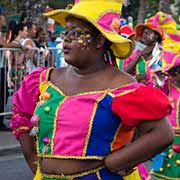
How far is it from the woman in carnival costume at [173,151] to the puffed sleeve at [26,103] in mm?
2348

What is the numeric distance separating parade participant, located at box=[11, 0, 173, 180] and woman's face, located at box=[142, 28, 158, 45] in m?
6.35

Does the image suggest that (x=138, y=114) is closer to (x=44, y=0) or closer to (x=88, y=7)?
(x=88, y=7)

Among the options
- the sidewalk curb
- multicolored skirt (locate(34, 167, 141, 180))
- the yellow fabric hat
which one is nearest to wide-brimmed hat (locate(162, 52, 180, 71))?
the yellow fabric hat

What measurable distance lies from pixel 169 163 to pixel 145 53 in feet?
14.4

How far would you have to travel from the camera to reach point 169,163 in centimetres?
609

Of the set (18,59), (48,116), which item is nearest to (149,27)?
(18,59)

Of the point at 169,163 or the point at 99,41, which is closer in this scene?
the point at 99,41

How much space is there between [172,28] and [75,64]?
173 inches

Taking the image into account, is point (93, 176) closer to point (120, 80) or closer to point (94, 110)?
point (94, 110)

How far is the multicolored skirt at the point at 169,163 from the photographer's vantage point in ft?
19.8

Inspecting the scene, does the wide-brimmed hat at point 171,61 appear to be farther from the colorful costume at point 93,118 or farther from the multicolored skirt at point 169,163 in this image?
the colorful costume at point 93,118

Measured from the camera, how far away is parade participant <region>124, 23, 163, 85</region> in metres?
9.90

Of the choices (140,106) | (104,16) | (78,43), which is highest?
(104,16)

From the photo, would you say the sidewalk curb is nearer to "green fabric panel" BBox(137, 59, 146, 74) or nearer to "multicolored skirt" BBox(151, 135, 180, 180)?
"green fabric panel" BBox(137, 59, 146, 74)
